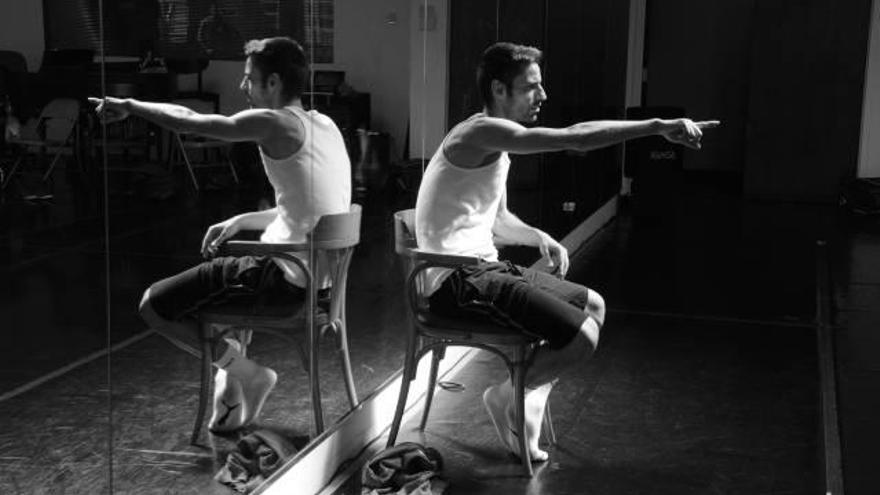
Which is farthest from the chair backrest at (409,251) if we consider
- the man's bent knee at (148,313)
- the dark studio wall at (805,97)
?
the dark studio wall at (805,97)

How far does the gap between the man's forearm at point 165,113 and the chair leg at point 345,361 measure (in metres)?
1.03

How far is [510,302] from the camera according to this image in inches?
121

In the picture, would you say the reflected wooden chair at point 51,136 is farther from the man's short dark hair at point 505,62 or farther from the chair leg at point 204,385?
the man's short dark hair at point 505,62

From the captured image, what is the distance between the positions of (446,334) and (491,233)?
471mm

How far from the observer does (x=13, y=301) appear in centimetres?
177

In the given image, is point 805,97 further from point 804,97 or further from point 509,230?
point 509,230

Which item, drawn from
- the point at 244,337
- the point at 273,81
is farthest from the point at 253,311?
the point at 273,81

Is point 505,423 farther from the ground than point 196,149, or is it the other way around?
point 196,149

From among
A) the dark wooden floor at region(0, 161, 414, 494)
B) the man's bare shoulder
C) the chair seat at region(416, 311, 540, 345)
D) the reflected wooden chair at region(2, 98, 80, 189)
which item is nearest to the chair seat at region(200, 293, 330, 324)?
the dark wooden floor at region(0, 161, 414, 494)

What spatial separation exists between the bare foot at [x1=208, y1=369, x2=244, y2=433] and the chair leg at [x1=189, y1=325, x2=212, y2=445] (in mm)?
27

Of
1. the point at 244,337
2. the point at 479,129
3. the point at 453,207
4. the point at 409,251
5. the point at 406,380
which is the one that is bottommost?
the point at 406,380

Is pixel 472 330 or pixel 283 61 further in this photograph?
pixel 472 330

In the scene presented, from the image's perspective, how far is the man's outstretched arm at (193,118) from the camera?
6.49 feet

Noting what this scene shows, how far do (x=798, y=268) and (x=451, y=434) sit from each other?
11.7 feet
